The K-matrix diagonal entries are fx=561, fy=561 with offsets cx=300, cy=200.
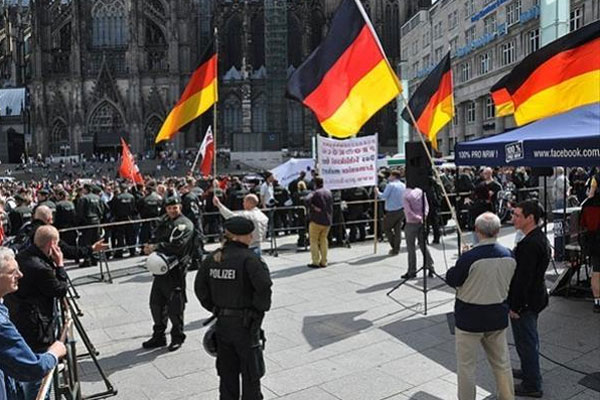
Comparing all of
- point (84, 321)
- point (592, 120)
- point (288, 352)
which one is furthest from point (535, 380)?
point (84, 321)

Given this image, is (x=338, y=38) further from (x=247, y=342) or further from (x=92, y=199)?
(x=92, y=199)

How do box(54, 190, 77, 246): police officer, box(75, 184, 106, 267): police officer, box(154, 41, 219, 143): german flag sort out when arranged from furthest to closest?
box(75, 184, 106, 267): police officer < box(54, 190, 77, 246): police officer < box(154, 41, 219, 143): german flag

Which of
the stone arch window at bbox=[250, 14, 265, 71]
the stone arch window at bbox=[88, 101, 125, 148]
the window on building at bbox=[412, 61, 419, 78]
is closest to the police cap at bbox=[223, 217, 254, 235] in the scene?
the stone arch window at bbox=[88, 101, 125, 148]

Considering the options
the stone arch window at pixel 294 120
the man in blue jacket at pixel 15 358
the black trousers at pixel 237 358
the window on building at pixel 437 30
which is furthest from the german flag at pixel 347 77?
the stone arch window at pixel 294 120

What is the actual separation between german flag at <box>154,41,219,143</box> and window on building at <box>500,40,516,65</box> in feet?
107

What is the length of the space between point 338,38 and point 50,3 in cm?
6367

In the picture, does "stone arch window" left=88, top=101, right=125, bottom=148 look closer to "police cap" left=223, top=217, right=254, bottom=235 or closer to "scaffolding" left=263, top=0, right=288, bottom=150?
"scaffolding" left=263, top=0, right=288, bottom=150

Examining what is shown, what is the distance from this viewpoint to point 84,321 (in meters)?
8.24

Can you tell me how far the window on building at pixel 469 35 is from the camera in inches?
1779

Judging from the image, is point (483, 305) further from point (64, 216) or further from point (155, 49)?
point (155, 49)

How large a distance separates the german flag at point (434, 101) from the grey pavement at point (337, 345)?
2.96 m

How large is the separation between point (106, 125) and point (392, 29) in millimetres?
32667

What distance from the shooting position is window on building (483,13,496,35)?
4141 centimetres

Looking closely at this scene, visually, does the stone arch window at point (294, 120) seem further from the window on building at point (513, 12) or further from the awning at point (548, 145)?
the awning at point (548, 145)
